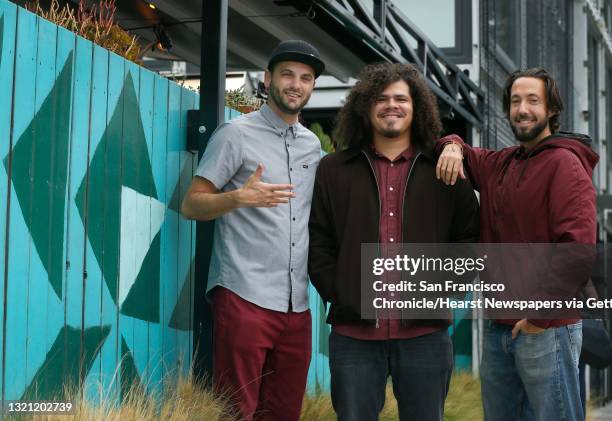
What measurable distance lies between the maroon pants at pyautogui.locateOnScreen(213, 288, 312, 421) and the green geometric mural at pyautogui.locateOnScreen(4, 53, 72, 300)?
0.76m

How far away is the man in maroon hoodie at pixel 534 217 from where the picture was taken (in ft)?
12.6

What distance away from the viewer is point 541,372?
3859 mm

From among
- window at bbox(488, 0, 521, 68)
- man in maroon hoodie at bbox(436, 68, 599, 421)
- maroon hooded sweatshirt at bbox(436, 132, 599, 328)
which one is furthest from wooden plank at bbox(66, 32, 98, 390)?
window at bbox(488, 0, 521, 68)

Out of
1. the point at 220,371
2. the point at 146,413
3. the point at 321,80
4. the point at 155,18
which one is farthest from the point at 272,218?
the point at 321,80

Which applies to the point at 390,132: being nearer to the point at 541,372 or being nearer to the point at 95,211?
Answer: the point at 541,372

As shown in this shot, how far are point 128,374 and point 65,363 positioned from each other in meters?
0.57

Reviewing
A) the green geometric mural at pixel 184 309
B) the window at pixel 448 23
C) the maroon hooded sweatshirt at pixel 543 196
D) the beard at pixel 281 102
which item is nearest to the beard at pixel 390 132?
the maroon hooded sweatshirt at pixel 543 196

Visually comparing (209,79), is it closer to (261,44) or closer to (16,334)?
(16,334)

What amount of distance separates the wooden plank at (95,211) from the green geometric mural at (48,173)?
0.59 feet

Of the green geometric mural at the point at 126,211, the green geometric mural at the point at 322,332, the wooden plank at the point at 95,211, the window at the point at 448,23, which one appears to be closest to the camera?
the wooden plank at the point at 95,211

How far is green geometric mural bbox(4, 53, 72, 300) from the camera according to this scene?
3967 millimetres

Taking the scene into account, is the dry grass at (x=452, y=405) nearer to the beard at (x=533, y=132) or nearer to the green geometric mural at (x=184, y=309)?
the green geometric mural at (x=184, y=309)

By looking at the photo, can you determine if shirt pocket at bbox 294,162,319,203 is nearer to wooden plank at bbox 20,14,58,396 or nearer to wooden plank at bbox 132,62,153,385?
wooden plank at bbox 132,62,153,385

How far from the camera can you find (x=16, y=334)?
3904 mm
